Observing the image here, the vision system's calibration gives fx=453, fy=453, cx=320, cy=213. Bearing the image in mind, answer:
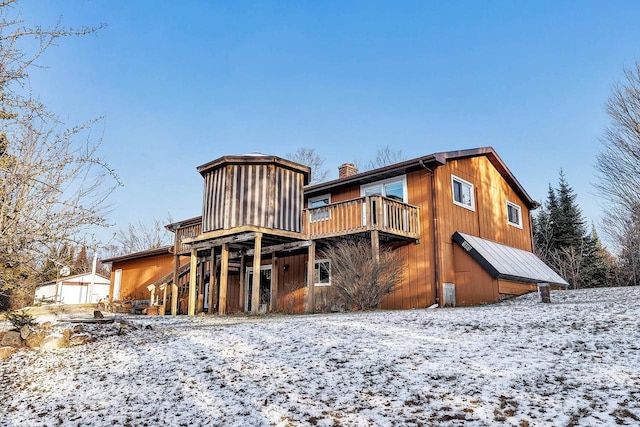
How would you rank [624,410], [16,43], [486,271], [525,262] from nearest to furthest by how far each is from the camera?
1. [624,410]
2. [16,43]
3. [486,271]
4. [525,262]

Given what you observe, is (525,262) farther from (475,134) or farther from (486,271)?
(475,134)

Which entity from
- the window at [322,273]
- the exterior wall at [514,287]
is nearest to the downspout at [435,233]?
the exterior wall at [514,287]

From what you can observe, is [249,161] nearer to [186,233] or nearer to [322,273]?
[186,233]

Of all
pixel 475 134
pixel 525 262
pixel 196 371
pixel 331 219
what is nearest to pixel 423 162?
pixel 331 219

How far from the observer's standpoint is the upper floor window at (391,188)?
15.5m

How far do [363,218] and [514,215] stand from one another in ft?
30.0

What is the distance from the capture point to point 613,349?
5.53m

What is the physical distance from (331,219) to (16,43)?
408 inches

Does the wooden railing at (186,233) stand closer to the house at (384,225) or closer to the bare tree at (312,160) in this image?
the house at (384,225)

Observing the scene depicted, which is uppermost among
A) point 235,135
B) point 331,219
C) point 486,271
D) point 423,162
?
point 235,135

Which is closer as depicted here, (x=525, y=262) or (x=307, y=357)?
(x=307, y=357)

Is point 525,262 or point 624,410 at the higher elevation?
point 525,262

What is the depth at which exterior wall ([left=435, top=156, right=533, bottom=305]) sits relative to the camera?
14.3m

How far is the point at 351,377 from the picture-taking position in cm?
495
